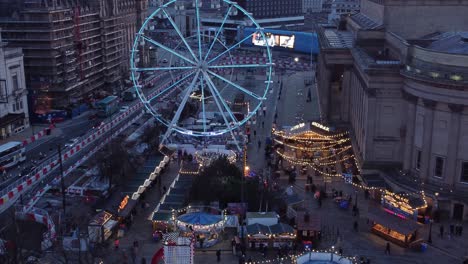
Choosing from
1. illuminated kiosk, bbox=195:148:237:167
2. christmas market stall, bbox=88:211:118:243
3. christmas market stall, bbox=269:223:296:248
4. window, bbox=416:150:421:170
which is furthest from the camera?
illuminated kiosk, bbox=195:148:237:167

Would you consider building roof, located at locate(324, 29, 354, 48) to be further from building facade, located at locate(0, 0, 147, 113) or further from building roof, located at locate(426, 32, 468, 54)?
building facade, located at locate(0, 0, 147, 113)

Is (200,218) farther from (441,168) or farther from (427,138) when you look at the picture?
(441,168)

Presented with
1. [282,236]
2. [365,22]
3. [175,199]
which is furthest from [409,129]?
[365,22]

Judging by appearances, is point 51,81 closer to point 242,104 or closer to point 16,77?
point 16,77

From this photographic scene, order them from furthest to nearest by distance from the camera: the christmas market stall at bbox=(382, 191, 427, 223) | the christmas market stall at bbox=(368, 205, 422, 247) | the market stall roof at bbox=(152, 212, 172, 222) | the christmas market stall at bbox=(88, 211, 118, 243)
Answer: the christmas market stall at bbox=(382, 191, 427, 223), the market stall roof at bbox=(152, 212, 172, 222), the christmas market stall at bbox=(368, 205, 422, 247), the christmas market stall at bbox=(88, 211, 118, 243)

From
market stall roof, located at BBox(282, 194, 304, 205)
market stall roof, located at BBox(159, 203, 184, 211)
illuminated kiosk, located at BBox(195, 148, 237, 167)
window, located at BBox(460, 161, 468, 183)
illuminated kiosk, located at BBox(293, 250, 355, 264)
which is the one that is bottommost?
market stall roof, located at BBox(282, 194, 304, 205)

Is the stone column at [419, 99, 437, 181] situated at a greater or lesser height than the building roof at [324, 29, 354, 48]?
lesser

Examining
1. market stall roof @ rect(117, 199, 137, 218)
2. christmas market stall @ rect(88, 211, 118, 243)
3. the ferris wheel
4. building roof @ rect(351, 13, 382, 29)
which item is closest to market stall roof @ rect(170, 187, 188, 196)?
market stall roof @ rect(117, 199, 137, 218)
